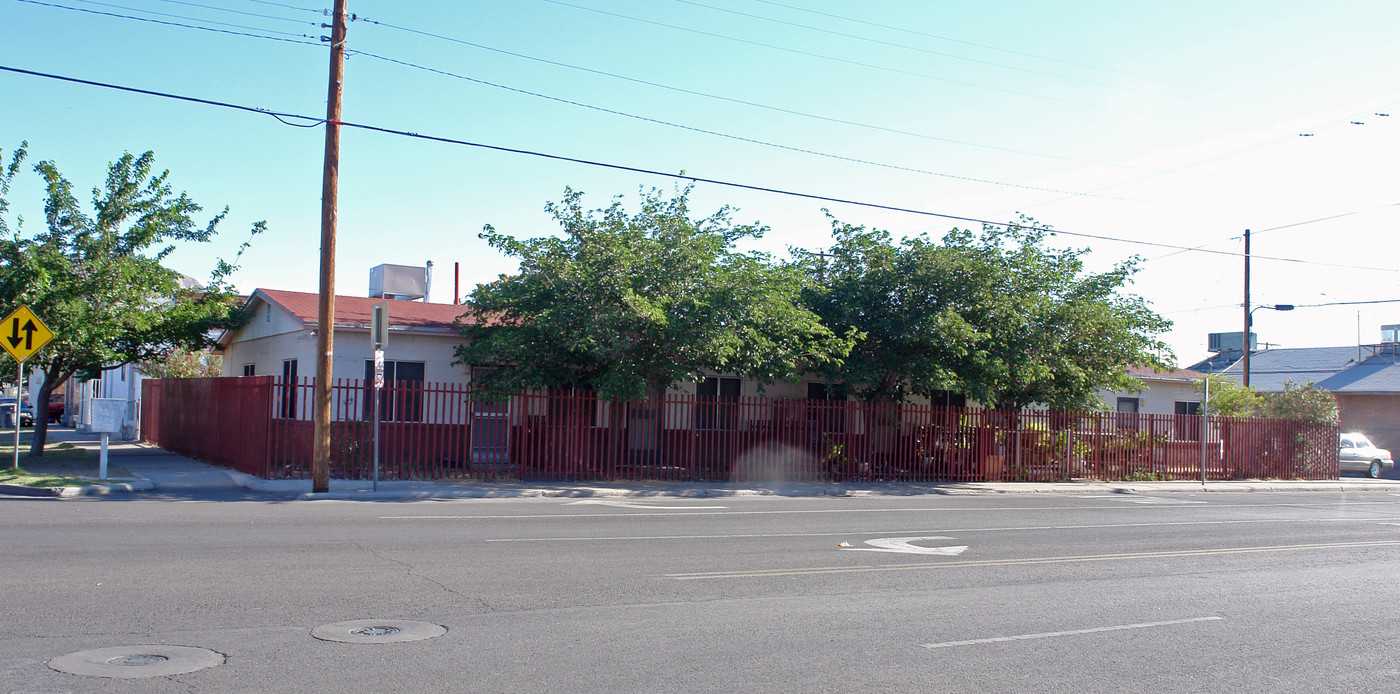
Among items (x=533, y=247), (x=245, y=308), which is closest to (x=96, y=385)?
(x=245, y=308)

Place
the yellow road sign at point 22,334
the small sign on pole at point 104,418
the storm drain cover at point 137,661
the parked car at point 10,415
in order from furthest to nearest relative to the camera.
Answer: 1. the parked car at point 10,415
2. the small sign on pole at point 104,418
3. the yellow road sign at point 22,334
4. the storm drain cover at point 137,661

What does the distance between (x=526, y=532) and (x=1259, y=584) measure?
26.2 ft

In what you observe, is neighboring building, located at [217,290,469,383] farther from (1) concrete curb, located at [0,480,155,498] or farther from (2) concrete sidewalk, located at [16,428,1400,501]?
(1) concrete curb, located at [0,480,155,498]

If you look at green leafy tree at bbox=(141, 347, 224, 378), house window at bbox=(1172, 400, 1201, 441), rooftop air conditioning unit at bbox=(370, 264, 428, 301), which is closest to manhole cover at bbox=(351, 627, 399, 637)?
rooftop air conditioning unit at bbox=(370, 264, 428, 301)

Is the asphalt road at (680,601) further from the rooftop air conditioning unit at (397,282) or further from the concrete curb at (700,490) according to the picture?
the rooftop air conditioning unit at (397,282)

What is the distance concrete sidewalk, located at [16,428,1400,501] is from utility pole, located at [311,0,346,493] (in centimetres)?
72

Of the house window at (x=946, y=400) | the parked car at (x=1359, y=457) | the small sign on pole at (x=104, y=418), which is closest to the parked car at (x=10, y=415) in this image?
the small sign on pole at (x=104, y=418)

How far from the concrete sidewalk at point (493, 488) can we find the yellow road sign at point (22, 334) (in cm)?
281

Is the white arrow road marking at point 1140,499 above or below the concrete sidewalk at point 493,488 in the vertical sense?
below

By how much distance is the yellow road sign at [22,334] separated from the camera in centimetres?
1666

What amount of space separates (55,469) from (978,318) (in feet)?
62.6

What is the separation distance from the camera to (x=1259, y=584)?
396 inches

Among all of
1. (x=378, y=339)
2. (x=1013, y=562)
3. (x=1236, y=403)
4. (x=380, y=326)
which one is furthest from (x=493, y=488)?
(x=1236, y=403)

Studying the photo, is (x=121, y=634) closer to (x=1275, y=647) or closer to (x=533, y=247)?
(x=1275, y=647)
